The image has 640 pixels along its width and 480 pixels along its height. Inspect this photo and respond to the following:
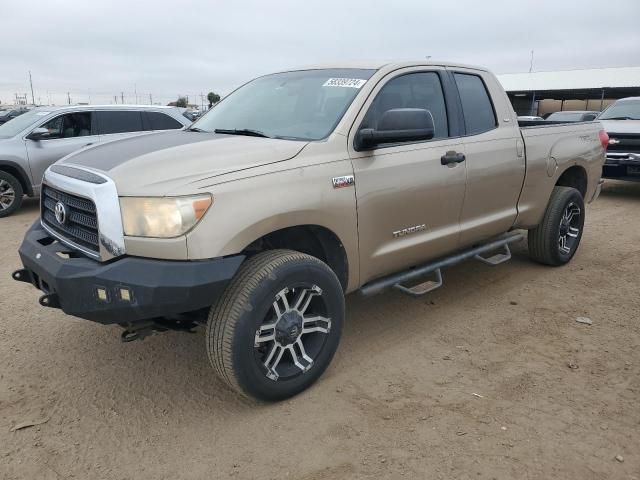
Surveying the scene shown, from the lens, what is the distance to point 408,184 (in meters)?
3.51

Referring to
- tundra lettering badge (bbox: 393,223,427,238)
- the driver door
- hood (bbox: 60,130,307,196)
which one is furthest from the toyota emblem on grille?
the driver door

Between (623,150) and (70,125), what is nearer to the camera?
(70,125)

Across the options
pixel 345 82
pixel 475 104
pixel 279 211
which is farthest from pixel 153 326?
→ pixel 475 104

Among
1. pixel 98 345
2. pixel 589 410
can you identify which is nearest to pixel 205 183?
pixel 98 345

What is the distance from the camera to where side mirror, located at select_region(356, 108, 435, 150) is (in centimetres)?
315

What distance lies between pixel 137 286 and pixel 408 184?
1.87 meters

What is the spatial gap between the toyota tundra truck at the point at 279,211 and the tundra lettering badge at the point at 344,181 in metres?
0.01

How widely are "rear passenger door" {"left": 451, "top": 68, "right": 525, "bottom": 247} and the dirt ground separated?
29.3 inches

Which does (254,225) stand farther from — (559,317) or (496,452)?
(559,317)

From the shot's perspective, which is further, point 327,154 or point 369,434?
point 327,154

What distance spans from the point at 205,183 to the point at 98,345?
1.81m

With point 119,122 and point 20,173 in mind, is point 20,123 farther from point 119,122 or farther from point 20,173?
point 119,122

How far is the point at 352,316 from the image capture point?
4.23m

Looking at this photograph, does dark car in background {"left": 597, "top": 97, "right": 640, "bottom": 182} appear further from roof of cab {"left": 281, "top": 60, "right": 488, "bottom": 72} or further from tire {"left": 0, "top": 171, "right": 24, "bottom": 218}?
tire {"left": 0, "top": 171, "right": 24, "bottom": 218}
